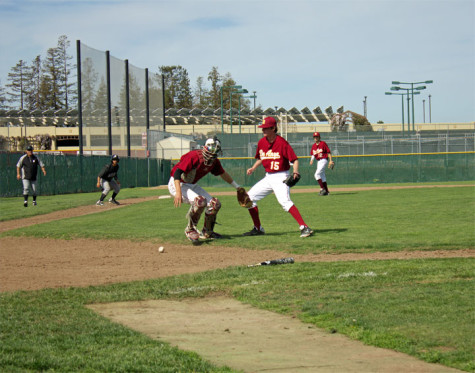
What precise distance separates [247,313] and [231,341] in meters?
0.97

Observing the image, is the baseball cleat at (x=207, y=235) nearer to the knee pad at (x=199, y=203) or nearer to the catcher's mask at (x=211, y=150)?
the knee pad at (x=199, y=203)

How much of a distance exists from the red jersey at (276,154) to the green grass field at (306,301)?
129cm

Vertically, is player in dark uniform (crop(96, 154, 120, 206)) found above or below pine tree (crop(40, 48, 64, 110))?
below

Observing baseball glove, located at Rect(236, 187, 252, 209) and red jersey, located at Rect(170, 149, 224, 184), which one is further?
baseball glove, located at Rect(236, 187, 252, 209)

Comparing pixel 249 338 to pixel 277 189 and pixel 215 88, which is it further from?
pixel 215 88

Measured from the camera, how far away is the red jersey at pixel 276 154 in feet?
36.6

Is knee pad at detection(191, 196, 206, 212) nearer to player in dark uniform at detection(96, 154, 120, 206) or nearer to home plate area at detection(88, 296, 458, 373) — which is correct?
home plate area at detection(88, 296, 458, 373)

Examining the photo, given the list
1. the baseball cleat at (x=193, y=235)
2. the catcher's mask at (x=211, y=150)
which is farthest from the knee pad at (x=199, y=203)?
the catcher's mask at (x=211, y=150)

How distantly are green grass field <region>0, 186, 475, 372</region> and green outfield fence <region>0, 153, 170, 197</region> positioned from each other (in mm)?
16618

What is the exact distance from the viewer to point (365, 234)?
1116 cm

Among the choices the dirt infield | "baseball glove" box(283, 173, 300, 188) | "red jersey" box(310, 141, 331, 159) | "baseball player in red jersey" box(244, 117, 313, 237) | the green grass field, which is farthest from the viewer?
"red jersey" box(310, 141, 331, 159)

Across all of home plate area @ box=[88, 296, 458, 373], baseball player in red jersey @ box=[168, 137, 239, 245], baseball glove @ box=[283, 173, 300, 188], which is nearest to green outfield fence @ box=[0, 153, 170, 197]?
baseball player in red jersey @ box=[168, 137, 239, 245]

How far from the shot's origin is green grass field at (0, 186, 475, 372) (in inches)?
170

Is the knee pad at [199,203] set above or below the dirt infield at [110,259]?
above
